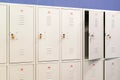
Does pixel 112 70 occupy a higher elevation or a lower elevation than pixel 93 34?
lower

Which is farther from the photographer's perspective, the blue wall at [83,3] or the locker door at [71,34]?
the blue wall at [83,3]

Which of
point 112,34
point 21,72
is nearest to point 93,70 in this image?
point 112,34

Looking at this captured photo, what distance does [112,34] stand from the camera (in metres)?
3.89

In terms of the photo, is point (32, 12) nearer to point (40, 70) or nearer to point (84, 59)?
point (40, 70)

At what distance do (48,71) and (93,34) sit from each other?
897 mm

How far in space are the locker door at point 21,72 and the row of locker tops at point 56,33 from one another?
9 cm

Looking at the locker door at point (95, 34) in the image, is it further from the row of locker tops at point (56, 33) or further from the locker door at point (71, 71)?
the locker door at point (71, 71)

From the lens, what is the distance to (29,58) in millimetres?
3113

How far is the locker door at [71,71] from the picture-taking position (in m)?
3.42

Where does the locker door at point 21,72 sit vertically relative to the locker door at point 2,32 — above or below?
below

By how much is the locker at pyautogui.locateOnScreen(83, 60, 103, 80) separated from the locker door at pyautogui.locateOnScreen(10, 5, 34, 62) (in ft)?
3.14

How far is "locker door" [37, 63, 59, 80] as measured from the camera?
3.21 m

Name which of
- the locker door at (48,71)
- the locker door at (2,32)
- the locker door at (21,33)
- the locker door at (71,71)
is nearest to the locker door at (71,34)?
the locker door at (71,71)

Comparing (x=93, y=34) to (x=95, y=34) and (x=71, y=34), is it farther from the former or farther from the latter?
(x=71, y=34)
